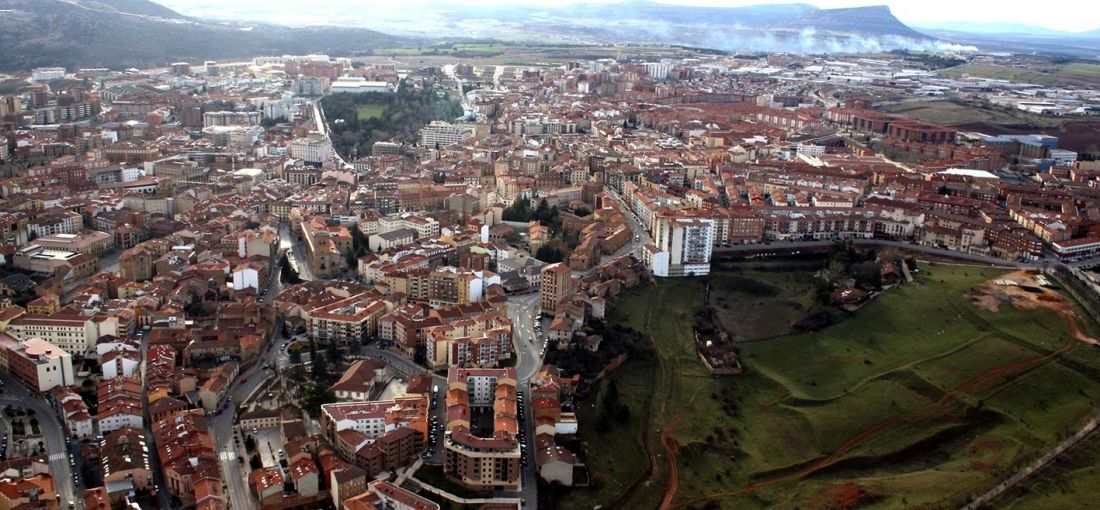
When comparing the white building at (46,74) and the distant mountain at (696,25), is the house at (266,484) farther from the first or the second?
the distant mountain at (696,25)

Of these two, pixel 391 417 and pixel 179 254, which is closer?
pixel 391 417

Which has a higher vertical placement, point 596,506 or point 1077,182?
point 1077,182

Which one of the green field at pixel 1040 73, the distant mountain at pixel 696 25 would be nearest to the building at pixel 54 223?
the green field at pixel 1040 73

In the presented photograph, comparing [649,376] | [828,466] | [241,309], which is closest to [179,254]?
[241,309]

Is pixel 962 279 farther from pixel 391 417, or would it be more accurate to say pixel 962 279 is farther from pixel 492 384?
pixel 391 417

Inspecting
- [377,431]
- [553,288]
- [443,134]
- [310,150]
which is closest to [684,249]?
[553,288]

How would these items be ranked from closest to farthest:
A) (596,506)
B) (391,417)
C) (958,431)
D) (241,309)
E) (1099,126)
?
(596,506), (391,417), (958,431), (241,309), (1099,126)

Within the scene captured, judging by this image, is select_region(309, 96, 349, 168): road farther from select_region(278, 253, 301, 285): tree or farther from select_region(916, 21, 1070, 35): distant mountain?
select_region(916, 21, 1070, 35): distant mountain

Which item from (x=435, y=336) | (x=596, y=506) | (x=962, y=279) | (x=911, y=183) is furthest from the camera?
(x=911, y=183)
